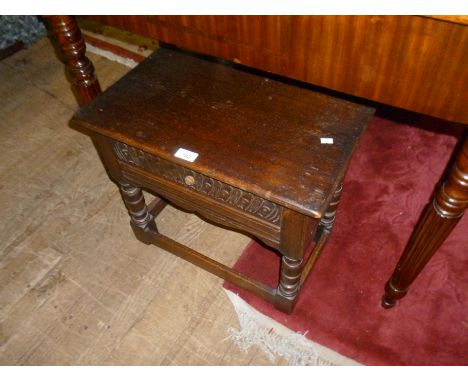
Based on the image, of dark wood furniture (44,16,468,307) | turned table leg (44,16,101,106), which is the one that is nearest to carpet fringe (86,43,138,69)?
turned table leg (44,16,101,106)

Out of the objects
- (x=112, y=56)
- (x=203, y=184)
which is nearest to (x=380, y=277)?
(x=203, y=184)

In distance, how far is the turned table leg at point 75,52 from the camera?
119 centimetres

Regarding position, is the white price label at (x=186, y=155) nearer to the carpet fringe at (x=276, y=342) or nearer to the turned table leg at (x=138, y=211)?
the turned table leg at (x=138, y=211)

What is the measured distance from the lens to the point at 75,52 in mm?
1253

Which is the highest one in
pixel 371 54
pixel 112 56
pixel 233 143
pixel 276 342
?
pixel 371 54

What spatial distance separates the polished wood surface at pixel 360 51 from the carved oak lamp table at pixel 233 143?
0.15 metres

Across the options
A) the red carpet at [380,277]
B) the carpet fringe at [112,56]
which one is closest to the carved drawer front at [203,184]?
the red carpet at [380,277]

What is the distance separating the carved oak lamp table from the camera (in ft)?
2.75

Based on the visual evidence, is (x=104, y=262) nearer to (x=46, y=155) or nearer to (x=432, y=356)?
(x=46, y=155)

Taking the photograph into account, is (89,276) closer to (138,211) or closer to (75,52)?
(138,211)

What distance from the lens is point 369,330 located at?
1.16m

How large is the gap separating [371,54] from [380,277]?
80cm

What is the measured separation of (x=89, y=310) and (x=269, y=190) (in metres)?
0.78
